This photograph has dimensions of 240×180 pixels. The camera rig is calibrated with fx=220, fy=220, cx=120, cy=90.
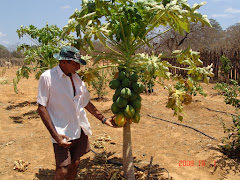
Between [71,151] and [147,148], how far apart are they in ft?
6.20

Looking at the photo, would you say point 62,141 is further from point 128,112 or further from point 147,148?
point 147,148

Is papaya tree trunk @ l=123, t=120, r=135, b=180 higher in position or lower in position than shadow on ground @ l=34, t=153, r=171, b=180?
higher

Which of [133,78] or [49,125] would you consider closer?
[49,125]

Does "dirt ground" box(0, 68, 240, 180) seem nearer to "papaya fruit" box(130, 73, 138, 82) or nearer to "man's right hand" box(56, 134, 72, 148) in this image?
"man's right hand" box(56, 134, 72, 148)

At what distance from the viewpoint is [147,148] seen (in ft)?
13.7

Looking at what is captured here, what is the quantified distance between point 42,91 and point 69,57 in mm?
469

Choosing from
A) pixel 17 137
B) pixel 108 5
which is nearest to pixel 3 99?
pixel 17 137

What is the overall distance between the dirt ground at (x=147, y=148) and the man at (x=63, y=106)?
2.82ft

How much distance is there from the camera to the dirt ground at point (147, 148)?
3.36m

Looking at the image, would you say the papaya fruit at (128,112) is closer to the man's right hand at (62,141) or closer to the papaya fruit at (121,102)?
the papaya fruit at (121,102)

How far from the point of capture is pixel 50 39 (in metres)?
6.63

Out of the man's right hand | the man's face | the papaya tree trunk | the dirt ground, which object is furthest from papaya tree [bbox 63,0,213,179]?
the dirt ground

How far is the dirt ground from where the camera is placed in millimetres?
3363

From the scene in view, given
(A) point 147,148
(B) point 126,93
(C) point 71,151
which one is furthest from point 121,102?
(A) point 147,148
